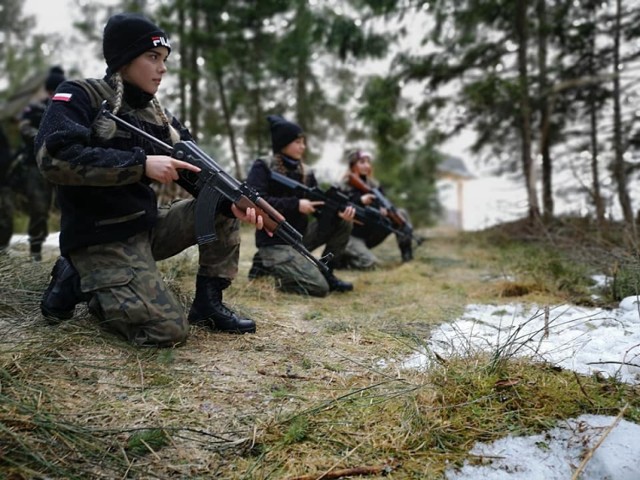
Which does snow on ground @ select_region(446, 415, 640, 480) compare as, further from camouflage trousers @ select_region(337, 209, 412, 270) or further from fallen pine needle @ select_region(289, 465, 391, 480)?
camouflage trousers @ select_region(337, 209, 412, 270)

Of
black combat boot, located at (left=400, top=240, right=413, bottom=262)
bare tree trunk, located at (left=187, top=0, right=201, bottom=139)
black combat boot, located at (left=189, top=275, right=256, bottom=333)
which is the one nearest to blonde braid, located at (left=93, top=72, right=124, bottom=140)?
black combat boot, located at (left=189, top=275, right=256, bottom=333)

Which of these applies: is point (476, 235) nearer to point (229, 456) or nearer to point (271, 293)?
point (271, 293)

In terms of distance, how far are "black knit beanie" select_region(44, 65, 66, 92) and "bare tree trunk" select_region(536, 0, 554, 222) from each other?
260 inches

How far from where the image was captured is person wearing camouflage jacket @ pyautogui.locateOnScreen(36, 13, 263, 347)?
225 centimetres

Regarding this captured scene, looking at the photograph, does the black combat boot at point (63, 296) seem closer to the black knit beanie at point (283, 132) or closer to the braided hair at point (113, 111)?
the braided hair at point (113, 111)

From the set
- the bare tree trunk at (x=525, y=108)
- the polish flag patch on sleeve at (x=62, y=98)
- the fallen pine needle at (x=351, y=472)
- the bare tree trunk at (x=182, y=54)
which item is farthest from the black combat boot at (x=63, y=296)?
the bare tree trunk at (x=182, y=54)

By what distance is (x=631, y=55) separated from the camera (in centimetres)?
730

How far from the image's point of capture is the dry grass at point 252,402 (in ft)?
5.10

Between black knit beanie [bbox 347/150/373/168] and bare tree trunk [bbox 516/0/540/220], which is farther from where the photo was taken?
bare tree trunk [bbox 516/0/540/220]

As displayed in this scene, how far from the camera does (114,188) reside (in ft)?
8.06

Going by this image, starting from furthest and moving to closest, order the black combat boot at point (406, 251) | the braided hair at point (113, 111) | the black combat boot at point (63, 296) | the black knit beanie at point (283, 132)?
the black combat boot at point (406, 251)
the black knit beanie at point (283, 132)
the black combat boot at point (63, 296)
the braided hair at point (113, 111)

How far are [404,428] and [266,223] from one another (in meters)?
1.55

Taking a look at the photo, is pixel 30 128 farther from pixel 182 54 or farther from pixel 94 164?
pixel 182 54

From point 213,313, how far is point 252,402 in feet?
3.26
